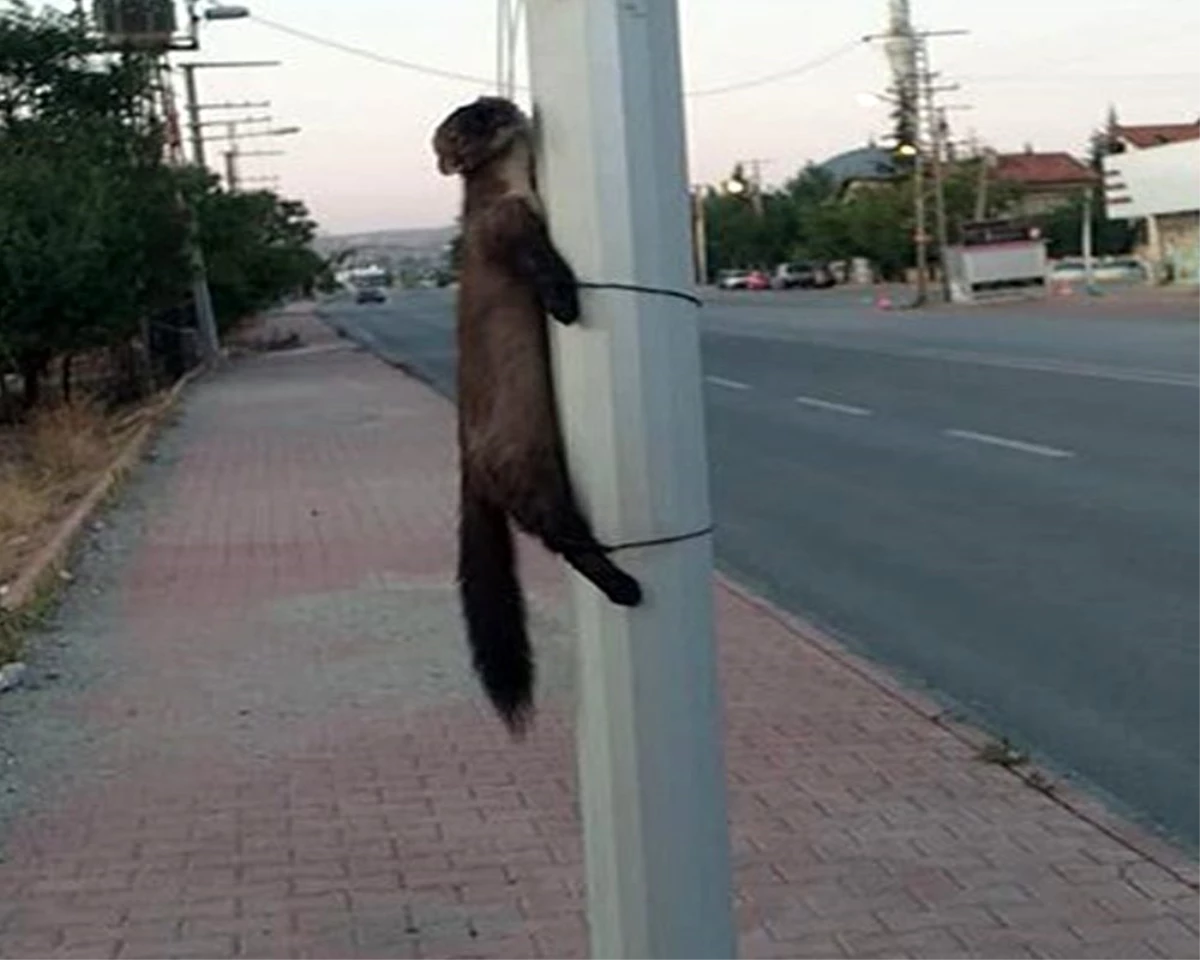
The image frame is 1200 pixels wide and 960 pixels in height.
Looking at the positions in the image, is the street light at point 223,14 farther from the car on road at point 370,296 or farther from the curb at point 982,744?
the car on road at point 370,296

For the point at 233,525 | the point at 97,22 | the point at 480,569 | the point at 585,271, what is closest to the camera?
the point at 585,271

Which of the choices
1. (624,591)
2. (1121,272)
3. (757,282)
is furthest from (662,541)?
(757,282)

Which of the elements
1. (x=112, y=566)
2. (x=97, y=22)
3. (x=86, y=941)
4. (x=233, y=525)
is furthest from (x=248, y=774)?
(x=97, y=22)

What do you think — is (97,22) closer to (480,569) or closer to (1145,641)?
(1145,641)

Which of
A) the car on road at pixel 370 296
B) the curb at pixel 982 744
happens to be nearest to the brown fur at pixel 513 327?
the curb at pixel 982 744

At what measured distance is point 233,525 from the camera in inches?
621

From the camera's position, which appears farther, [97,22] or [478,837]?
[97,22]

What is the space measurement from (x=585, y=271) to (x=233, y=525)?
13.3 metres

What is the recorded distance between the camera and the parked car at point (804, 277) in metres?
118

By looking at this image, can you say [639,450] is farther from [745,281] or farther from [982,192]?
[745,281]

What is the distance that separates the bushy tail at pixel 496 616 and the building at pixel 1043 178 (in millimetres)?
113305

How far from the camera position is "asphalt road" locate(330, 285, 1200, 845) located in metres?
8.35

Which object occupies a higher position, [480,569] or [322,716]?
[480,569]

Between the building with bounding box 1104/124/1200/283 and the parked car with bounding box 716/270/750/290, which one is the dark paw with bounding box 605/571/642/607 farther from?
the parked car with bounding box 716/270/750/290
